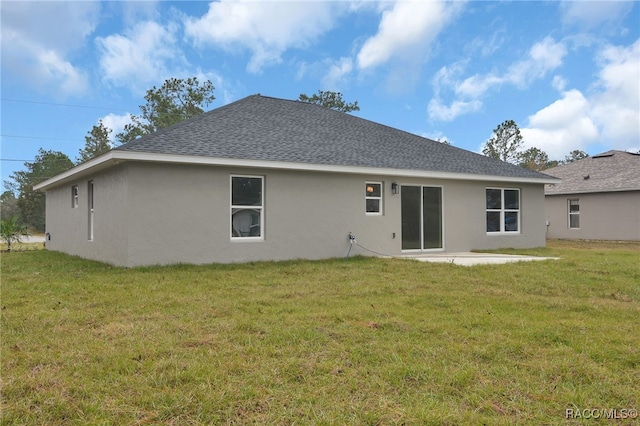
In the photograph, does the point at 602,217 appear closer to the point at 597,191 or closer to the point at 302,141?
the point at 597,191

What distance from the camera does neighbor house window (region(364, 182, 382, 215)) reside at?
11.3 meters

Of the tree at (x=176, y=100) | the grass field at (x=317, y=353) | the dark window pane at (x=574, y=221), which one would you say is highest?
the tree at (x=176, y=100)

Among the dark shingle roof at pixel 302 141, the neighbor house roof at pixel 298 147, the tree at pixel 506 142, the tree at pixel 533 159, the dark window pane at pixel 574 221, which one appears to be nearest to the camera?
the neighbor house roof at pixel 298 147

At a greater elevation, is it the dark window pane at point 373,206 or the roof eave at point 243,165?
the roof eave at point 243,165

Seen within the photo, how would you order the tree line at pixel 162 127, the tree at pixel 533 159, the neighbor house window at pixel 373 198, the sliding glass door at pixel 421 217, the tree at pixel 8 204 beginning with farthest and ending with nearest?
the tree at pixel 8 204
the tree at pixel 533 159
the tree line at pixel 162 127
the sliding glass door at pixel 421 217
the neighbor house window at pixel 373 198

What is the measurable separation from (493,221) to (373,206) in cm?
446

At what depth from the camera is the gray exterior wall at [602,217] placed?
17859 millimetres

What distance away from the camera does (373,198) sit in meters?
11.4

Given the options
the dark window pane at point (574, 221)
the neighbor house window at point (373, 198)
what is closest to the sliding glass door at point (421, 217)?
the neighbor house window at point (373, 198)

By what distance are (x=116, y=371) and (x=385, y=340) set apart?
2.25 metres

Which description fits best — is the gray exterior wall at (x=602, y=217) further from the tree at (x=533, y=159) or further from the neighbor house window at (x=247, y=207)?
the tree at (x=533, y=159)

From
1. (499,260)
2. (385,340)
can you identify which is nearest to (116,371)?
(385,340)

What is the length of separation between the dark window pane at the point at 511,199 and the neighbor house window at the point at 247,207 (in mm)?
8205

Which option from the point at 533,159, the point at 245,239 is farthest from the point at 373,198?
the point at 533,159
